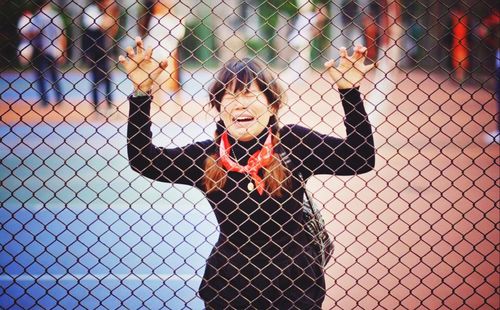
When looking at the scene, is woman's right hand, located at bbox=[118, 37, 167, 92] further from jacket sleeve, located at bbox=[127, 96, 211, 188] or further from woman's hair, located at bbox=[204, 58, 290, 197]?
woman's hair, located at bbox=[204, 58, 290, 197]

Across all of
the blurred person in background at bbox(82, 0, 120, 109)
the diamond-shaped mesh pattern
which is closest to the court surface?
the diamond-shaped mesh pattern

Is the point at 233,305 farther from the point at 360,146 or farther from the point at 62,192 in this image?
the point at 62,192

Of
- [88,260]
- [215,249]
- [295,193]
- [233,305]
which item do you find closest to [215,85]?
[295,193]

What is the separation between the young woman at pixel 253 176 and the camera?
87.1 inches

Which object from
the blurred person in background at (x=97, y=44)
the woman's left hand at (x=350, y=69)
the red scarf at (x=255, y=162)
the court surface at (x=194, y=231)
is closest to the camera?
the woman's left hand at (x=350, y=69)

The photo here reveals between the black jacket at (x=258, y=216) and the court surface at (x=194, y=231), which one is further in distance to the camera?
the court surface at (x=194, y=231)

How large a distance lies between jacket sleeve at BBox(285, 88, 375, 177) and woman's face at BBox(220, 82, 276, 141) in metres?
0.16

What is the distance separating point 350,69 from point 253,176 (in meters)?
0.65

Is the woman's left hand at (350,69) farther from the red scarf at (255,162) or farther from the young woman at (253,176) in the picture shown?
the red scarf at (255,162)

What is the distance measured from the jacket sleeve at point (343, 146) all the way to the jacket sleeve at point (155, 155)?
1.51ft

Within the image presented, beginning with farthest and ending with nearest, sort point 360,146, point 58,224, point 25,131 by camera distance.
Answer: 1. point 25,131
2. point 58,224
3. point 360,146

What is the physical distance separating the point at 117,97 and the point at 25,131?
11.2ft

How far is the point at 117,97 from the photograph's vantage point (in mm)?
11492

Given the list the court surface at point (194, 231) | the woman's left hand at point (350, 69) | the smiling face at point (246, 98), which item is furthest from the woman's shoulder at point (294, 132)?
the court surface at point (194, 231)
